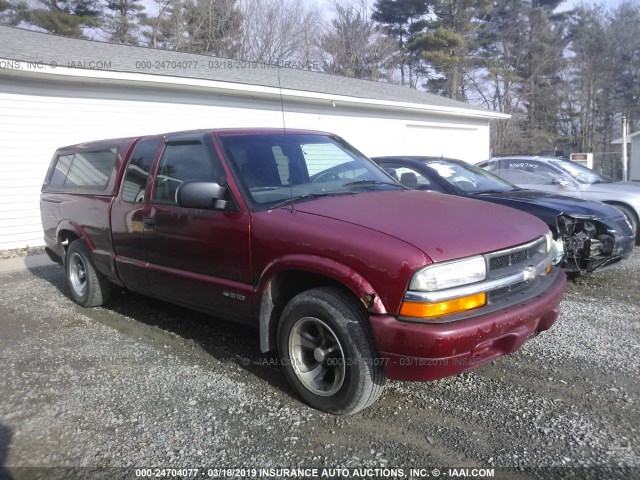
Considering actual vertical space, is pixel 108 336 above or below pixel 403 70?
below

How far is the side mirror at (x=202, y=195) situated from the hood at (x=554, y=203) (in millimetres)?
3604

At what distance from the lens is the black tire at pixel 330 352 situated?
289cm

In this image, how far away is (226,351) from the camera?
4.26 meters

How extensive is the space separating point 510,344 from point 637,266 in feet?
17.1

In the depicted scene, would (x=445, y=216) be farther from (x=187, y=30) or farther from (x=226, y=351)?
(x=187, y=30)

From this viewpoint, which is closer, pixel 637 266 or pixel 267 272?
pixel 267 272

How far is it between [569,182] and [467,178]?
297cm

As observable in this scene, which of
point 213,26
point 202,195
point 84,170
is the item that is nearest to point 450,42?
point 213,26

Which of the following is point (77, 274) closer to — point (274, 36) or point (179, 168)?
point (179, 168)

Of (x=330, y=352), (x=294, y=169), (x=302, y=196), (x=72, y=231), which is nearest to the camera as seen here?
(x=330, y=352)

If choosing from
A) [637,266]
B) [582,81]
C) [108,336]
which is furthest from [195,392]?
[582,81]

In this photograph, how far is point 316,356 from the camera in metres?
3.15

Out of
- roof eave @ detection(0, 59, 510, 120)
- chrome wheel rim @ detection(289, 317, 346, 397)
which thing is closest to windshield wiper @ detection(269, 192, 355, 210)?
chrome wheel rim @ detection(289, 317, 346, 397)

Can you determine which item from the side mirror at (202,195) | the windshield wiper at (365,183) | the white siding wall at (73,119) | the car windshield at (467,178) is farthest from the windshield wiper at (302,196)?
the white siding wall at (73,119)
